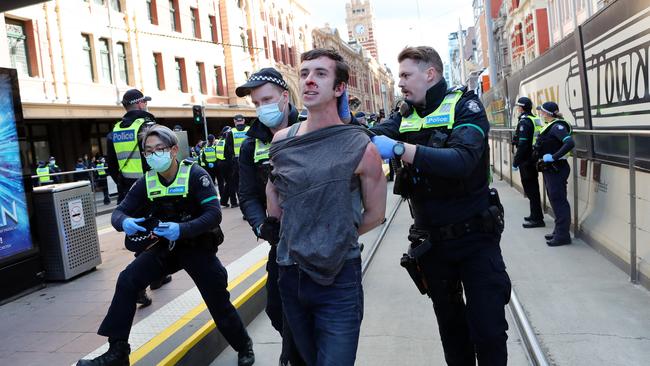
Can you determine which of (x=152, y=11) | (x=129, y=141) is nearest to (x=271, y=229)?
(x=129, y=141)

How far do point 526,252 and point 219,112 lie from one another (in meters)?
28.9

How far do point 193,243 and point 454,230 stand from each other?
1884mm

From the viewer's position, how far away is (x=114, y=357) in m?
3.35

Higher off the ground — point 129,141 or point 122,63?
point 122,63

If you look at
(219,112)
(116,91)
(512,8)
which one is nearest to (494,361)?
(116,91)

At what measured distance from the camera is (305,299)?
7.88ft

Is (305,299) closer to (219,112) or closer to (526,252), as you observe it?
(526,252)

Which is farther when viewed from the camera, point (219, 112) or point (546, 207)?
point (219, 112)

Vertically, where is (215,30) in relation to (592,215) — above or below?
above

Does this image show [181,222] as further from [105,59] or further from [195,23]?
[195,23]

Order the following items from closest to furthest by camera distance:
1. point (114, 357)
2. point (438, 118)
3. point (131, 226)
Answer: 1. point (438, 118)
2. point (114, 357)
3. point (131, 226)

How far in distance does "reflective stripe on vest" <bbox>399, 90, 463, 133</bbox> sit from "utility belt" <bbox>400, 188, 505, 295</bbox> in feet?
1.73

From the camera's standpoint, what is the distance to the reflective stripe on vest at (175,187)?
3842 mm

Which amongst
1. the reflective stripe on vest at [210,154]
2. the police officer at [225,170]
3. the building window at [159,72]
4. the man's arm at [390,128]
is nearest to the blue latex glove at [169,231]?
the man's arm at [390,128]
